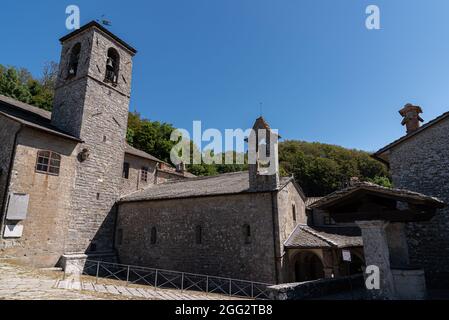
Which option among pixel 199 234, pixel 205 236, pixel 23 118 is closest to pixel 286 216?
pixel 205 236

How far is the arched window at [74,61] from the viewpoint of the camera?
19.9 m

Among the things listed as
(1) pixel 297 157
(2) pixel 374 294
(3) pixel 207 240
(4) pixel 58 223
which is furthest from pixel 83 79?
(1) pixel 297 157

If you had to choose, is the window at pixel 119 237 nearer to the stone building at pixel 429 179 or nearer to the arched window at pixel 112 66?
the arched window at pixel 112 66

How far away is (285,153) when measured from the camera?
2328 inches

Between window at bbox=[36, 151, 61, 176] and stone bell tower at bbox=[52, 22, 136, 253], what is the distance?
4.26ft

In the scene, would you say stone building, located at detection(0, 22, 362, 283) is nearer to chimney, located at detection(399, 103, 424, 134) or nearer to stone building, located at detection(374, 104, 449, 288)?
stone building, located at detection(374, 104, 449, 288)

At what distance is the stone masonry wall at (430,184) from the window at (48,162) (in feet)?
59.0

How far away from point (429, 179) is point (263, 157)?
7782 millimetres

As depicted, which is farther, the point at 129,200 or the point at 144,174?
the point at 144,174

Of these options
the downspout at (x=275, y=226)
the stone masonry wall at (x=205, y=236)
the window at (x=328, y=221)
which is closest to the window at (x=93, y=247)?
the stone masonry wall at (x=205, y=236)

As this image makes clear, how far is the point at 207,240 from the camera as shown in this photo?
1567 cm

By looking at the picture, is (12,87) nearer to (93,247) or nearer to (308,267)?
(93,247)

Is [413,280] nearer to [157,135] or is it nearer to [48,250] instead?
[48,250]

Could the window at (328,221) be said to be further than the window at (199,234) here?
Answer: Yes
